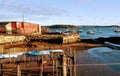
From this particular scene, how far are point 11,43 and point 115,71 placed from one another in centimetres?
3203

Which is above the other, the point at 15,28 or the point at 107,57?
the point at 15,28

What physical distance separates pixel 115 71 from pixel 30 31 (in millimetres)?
49942

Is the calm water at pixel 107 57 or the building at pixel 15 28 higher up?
the building at pixel 15 28

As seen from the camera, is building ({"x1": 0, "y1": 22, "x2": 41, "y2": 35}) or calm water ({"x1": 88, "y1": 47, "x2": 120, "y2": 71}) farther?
building ({"x1": 0, "y1": 22, "x2": 41, "y2": 35})

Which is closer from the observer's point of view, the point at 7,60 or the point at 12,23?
the point at 7,60

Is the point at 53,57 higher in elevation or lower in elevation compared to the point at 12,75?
higher

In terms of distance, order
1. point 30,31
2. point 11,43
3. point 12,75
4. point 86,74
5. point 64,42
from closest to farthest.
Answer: point 12,75
point 86,74
point 11,43
point 64,42
point 30,31

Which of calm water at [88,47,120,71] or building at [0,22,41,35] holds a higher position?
building at [0,22,41,35]

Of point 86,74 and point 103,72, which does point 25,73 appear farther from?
point 103,72

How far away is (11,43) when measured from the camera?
60.4m

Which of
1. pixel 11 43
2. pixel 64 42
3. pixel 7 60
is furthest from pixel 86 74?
pixel 64 42

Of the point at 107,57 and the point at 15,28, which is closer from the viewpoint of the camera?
the point at 107,57

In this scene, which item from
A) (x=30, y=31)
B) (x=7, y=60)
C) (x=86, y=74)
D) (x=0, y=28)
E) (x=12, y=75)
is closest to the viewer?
(x=7, y=60)

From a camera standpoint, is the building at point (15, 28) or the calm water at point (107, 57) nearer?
the calm water at point (107, 57)
